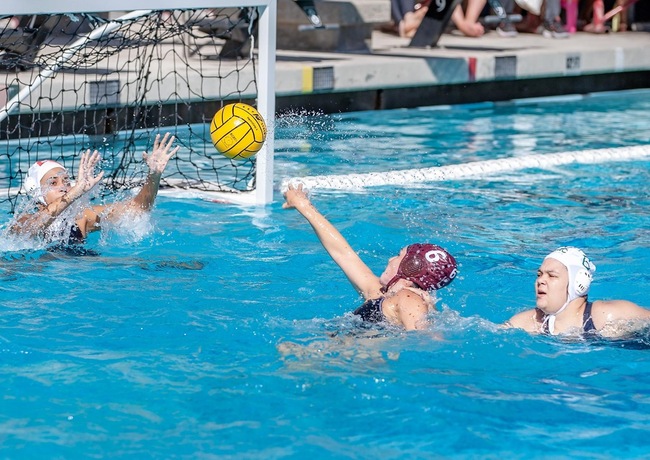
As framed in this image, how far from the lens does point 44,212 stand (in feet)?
18.2

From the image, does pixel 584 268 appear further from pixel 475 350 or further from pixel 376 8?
pixel 376 8

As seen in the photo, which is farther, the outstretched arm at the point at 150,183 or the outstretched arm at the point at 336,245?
the outstretched arm at the point at 150,183

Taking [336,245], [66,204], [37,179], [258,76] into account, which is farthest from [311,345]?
[258,76]

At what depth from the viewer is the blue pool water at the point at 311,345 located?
3688 mm

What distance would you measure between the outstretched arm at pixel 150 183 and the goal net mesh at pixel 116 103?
96 cm

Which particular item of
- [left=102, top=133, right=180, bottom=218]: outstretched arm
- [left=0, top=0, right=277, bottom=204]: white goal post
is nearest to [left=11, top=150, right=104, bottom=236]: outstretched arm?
[left=102, top=133, right=180, bottom=218]: outstretched arm

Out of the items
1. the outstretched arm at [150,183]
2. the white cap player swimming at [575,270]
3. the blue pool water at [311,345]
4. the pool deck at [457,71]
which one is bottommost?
the blue pool water at [311,345]

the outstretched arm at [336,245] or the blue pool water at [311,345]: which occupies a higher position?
the outstretched arm at [336,245]

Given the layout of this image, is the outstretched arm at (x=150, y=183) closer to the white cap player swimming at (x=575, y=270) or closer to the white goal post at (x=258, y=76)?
the white goal post at (x=258, y=76)

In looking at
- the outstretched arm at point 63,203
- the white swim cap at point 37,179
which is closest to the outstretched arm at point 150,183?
the outstretched arm at point 63,203

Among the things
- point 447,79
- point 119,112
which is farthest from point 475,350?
point 447,79

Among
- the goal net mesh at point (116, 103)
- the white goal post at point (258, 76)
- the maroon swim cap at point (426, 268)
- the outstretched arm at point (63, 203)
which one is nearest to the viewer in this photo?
the maroon swim cap at point (426, 268)

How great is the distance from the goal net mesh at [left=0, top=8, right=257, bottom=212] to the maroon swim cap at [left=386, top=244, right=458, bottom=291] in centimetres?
299

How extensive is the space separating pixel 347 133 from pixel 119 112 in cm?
200
